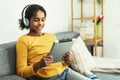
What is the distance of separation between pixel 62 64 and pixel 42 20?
0.39 m

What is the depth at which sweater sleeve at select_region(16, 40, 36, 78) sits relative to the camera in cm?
143

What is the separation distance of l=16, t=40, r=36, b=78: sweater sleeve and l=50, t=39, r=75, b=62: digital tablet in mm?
190

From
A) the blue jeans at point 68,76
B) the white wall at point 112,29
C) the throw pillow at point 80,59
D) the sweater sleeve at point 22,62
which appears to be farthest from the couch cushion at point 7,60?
the white wall at point 112,29

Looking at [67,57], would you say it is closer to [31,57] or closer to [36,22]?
[31,57]

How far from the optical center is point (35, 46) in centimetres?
155

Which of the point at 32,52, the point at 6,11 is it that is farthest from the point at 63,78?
the point at 6,11

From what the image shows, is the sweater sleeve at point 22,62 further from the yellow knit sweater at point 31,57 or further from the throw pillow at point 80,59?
the throw pillow at point 80,59

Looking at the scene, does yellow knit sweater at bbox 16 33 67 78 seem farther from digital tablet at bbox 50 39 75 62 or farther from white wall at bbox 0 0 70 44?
white wall at bbox 0 0 70 44

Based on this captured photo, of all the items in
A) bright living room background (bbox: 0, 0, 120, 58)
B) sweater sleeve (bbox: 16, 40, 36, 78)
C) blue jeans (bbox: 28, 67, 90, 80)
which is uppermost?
bright living room background (bbox: 0, 0, 120, 58)

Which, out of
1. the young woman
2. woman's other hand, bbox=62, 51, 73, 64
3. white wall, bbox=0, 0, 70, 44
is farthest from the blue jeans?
white wall, bbox=0, 0, 70, 44

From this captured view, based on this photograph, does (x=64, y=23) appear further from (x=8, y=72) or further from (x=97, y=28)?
(x=8, y=72)

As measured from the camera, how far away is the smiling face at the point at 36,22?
1611mm

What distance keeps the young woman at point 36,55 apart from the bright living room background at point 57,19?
30 cm

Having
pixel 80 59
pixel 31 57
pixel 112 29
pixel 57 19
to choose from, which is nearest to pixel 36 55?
pixel 31 57
